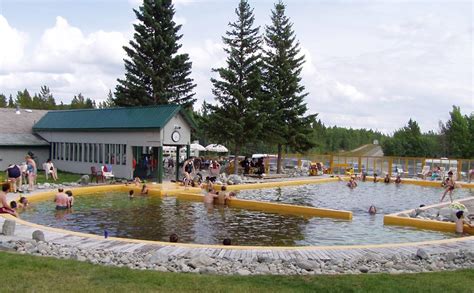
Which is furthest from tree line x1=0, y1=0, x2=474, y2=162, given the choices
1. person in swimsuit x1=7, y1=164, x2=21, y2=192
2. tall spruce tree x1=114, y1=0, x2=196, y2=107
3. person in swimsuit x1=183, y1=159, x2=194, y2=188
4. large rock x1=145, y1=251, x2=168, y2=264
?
large rock x1=145, y1=251, x2=168, y2=264

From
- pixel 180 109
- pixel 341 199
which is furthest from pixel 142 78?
pixel 341 199

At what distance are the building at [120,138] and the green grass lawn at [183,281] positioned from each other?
1774cm

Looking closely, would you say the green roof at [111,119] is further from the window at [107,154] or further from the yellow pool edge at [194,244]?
the yellow pool edge at [194,244]

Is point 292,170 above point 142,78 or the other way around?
the other way around

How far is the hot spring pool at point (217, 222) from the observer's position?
13.3m

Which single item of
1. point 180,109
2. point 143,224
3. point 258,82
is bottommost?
point 143,224

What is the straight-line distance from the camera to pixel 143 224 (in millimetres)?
14898

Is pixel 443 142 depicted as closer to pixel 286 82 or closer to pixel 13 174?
pixel 286 82

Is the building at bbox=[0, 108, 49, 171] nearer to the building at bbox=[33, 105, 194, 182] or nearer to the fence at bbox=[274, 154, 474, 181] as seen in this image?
the building at bbox=[33, 105, 194, 182]

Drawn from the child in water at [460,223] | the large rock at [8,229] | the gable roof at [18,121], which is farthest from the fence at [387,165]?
the large rock at [8,229]

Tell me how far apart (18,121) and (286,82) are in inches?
794

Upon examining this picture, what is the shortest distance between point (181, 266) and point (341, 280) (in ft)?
9.21

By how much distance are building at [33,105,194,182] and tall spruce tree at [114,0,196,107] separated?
21.2ft

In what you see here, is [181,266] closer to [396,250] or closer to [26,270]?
[26,270]
